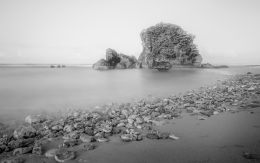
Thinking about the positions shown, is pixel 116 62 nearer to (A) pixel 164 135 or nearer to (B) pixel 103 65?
(B) pixel 103 65

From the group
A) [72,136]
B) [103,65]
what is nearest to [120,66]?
[103,65]

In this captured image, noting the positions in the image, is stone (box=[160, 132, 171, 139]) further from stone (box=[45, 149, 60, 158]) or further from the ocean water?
the ocean water

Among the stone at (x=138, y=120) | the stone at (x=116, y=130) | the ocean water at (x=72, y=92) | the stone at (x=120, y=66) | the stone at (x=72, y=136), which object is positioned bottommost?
the ocean water at (x=72, y=92)

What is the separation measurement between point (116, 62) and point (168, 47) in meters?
22.3

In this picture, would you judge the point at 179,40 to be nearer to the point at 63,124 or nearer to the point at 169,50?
the point at 169,50

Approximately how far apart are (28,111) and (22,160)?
5268 millimetres

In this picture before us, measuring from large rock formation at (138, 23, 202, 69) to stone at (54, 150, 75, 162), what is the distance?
5747cm

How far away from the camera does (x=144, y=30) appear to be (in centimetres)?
6331

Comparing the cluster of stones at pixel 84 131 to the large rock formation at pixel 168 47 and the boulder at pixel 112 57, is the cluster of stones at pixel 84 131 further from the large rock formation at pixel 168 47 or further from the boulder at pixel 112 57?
the large rock formation at pixel 168 47

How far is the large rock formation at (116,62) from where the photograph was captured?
56356mm

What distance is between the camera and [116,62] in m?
60.8

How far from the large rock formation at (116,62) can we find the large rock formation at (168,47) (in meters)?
4.91

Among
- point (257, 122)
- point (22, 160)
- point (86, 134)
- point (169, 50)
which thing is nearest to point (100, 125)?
point (86, 134)

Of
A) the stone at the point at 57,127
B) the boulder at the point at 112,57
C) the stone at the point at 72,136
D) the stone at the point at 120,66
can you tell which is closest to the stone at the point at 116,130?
the stone at the point at 72,136
